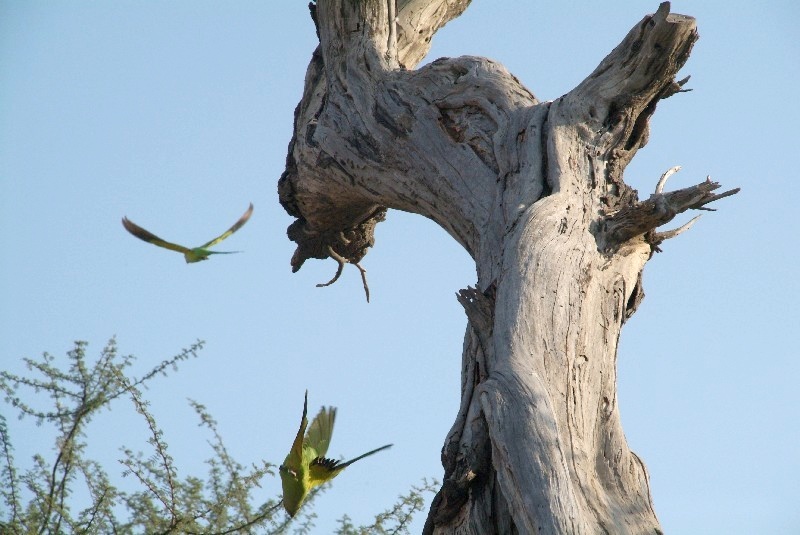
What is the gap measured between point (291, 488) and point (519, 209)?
4.46 feet

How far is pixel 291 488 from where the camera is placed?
3.35 metres

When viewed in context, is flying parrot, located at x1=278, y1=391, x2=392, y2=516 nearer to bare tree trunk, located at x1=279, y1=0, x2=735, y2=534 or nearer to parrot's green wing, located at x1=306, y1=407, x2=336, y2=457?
parrot's green wing, located at x1=306, y1=407, x2=336, y2=457

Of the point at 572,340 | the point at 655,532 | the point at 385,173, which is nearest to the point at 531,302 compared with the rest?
the point at 572,340

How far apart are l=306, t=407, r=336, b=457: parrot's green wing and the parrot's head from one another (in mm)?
120


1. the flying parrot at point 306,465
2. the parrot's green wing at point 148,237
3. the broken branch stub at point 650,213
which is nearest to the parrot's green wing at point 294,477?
the flying parrot at point 306,465

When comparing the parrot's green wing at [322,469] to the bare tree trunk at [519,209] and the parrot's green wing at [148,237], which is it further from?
the parrot's green wing at [148,237]

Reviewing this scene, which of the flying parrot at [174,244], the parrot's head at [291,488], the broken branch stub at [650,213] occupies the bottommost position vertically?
the parrot's head at [291,488]

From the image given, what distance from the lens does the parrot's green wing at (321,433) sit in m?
3.42

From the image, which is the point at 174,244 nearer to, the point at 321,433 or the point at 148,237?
the point at 148,237

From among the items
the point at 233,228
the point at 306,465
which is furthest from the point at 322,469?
the point at 233,228

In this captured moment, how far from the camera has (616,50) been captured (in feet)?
12.8

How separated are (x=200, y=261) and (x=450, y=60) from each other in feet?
6.94

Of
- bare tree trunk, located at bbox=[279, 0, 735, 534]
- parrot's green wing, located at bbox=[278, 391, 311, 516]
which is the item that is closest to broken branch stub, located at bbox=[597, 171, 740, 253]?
bare tree trunk, located at bbox=[279, 0, 735, 534]

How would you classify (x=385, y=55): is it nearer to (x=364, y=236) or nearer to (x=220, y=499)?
(x=364, y=236)
